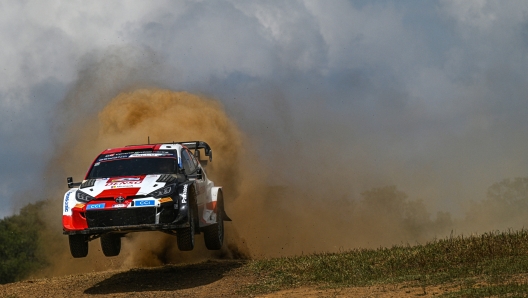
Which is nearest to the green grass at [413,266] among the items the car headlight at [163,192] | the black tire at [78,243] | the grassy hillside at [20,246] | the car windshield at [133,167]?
the car headlight at [163,192]

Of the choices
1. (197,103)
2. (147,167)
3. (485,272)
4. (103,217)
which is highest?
(197,103)

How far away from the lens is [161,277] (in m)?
14.7

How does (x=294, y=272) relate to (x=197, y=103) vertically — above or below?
below

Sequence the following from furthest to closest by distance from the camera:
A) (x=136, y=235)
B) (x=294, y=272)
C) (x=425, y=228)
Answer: (x=425, y=228) → (x=136, y=235) → (x=294, y=272)

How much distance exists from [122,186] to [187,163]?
221cm

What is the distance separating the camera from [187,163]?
15328 millimetres

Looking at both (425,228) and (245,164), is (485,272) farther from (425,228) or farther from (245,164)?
(425,228)

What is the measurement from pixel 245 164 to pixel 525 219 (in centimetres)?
2171

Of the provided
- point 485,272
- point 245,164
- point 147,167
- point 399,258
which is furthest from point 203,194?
point 245,164

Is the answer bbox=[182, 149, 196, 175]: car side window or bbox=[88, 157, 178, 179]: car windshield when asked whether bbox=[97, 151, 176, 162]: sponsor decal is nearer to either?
bbox=[88, 157, 178, 179]: car windshield

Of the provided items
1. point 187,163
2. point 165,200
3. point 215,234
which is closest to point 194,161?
point 187,163

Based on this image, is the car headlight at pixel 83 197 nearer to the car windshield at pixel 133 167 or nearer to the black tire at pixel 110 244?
the car windshield at pixel 133 167

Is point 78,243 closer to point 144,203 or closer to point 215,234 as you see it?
point 144,203

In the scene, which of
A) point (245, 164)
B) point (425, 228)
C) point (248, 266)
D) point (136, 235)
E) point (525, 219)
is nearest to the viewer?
point (248, 266)
